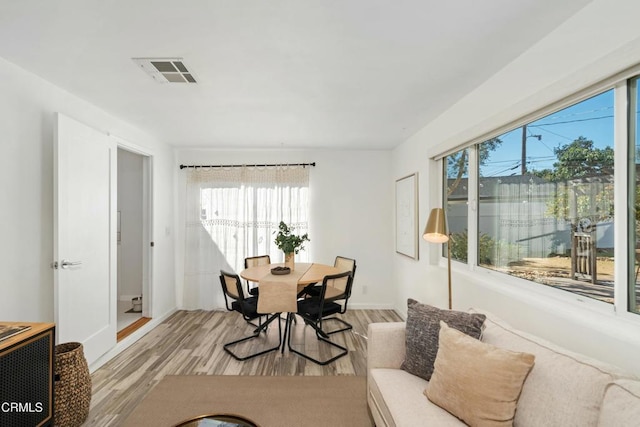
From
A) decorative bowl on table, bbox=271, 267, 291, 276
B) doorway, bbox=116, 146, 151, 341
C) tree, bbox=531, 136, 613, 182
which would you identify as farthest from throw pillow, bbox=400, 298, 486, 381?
doorway, bbox=116, 146, 151, 341

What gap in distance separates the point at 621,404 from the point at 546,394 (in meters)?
0.27

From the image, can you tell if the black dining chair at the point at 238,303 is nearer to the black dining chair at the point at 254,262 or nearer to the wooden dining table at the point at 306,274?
the wooden dining table at the point at 306,274

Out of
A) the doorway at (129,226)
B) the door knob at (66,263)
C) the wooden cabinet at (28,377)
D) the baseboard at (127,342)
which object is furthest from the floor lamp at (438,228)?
the doorway at (129,226)

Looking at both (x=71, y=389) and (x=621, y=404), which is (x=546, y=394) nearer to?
(x=621, y=404)

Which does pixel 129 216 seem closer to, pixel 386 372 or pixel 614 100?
pixel 386 372

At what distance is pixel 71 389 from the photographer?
197 centimetres

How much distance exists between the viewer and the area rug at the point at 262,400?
2082mm

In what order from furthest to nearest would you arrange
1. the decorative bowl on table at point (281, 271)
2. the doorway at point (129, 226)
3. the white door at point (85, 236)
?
the doorway at point (129, 226)
the decorative bowl on table at point (281, 271)
the white door at point (85, 236)

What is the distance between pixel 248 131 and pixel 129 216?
2600 millimetres

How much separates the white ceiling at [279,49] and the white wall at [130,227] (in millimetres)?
1870

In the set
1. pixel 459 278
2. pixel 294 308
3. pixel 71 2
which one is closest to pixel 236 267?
pixel 294 308

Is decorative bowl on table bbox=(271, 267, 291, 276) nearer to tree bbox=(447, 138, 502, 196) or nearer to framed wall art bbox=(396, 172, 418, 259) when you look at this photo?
framed wall art bbox=(396, 172, 418, 259)

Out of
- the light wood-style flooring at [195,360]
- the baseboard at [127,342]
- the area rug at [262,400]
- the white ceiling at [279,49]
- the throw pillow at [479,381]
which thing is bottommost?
the light wood-style flooring at [195,360]

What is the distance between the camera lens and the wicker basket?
6.31 feet
